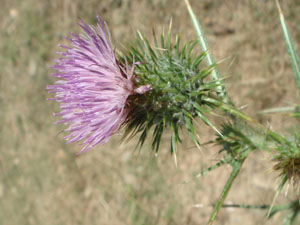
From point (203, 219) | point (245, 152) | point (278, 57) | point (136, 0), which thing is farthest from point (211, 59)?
point (136, 0)

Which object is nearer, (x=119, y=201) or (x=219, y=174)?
(x=219, y=174)

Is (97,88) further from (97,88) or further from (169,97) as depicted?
(169,97)

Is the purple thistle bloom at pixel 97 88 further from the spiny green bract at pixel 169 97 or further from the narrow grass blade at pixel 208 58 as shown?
the narrow grass blade at pixel 208 58

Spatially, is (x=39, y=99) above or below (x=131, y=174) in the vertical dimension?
above

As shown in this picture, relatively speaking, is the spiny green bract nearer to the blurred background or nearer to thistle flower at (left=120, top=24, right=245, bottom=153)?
thistle flower at (left=120, top=24, right=245, bottom=153)

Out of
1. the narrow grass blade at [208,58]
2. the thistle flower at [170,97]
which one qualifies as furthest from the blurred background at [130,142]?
the thistle flower at [170,97]

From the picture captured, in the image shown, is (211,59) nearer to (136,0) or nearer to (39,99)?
(136,0)

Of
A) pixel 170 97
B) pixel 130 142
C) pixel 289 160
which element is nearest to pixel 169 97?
pixel 170 97
